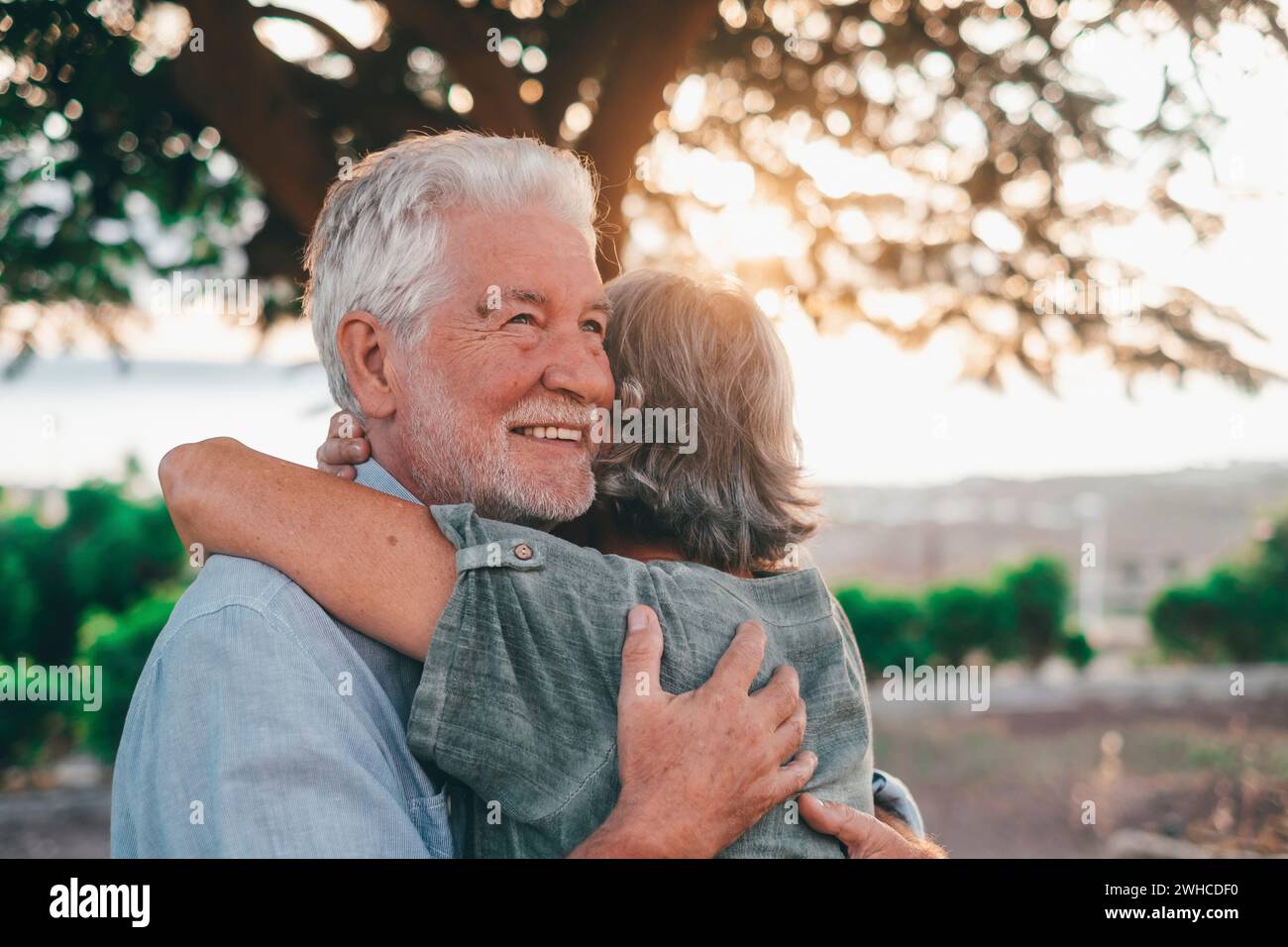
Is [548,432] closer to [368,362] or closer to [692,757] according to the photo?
[368,362]

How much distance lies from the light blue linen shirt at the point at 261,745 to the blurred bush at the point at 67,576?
17.8ft

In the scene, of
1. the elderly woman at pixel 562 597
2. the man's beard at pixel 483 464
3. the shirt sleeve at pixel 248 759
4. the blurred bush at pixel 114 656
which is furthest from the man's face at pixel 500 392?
the blurred bush at pixel 114 656

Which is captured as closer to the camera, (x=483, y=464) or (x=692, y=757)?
(x=692, y=757)

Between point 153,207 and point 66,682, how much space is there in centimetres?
348

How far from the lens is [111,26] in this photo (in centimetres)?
430

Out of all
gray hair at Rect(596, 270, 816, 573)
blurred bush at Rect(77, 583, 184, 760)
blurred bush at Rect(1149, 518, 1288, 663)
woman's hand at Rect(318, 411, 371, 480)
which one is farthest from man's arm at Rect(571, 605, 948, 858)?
blurred bush at Rect(1149, 518, 1288, 663)

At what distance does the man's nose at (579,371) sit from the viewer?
202 centimetres

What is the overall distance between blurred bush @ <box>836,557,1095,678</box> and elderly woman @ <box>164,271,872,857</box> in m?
7.21

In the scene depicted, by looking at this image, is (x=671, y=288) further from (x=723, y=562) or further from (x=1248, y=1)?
(x=1248, y=1)

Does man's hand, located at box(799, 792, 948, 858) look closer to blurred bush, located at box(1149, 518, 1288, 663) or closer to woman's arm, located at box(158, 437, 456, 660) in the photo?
woman's arm, located at box(158, 437, 456, 660)

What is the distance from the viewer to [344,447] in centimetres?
207

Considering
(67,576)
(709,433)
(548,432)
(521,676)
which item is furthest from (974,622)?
(521,676)

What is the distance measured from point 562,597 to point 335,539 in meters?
0.36
